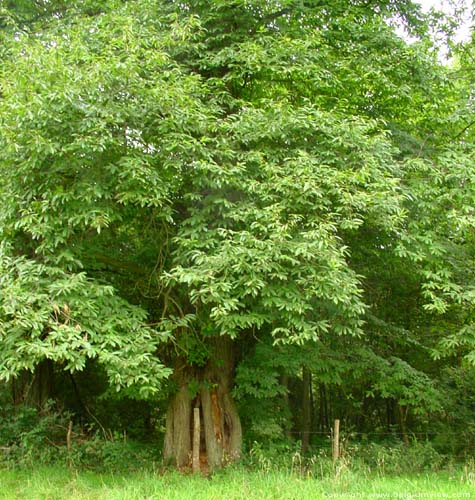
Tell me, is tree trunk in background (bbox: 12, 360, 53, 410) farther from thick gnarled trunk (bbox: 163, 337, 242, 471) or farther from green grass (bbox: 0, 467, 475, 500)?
thick gnarled trunk (bbox: 163, 337, 242, 471)

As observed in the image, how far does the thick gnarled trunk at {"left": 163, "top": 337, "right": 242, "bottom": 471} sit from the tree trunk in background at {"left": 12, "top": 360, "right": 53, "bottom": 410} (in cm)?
364

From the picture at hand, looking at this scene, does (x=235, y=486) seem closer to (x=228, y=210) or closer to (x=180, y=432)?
(x=180, y=432)

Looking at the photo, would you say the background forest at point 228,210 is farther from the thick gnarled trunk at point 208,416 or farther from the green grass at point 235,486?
the green grass at point 235,486

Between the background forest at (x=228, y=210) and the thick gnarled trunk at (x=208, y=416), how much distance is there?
1.3 inches

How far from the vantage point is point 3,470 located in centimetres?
859

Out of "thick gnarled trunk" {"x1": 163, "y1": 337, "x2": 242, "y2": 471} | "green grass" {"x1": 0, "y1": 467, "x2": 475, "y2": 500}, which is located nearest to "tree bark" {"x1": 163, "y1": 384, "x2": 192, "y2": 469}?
"thick gnarled trunk" {"x1": 163, "y1": 337, "x2": 242, "y2": 471}

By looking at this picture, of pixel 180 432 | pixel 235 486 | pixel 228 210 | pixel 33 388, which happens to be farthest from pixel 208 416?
pixel 33 388

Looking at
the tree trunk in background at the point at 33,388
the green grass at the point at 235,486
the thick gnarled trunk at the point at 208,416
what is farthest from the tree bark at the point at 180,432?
the tree trunk in background at the point at 33,388

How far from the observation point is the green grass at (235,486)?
236 inches

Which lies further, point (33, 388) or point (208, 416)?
point (33, 388)

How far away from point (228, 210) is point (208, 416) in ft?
12.6

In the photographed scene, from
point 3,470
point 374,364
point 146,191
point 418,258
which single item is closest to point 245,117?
point 146,191

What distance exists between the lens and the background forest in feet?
19.6

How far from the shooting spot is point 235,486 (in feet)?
21.8
